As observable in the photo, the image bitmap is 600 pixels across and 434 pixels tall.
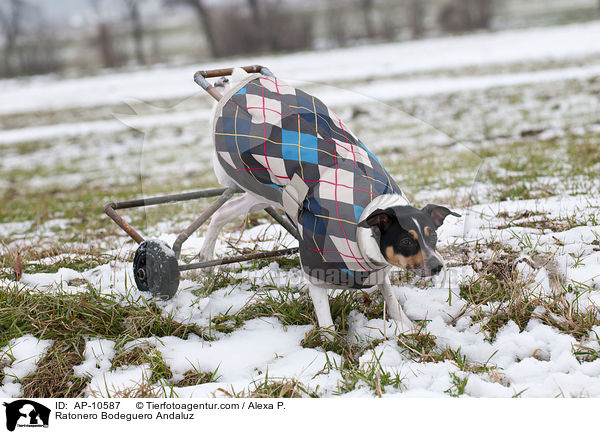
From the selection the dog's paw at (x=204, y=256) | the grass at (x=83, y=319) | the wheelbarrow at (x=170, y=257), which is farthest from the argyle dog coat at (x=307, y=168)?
the grass at (x=83, y=319)

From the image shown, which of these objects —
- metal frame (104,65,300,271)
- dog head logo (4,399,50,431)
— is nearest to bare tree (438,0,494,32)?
metal frame (104,65,300,271)

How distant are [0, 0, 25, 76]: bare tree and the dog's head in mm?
35812

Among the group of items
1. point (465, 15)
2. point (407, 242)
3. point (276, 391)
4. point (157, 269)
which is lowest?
point (276, 391)

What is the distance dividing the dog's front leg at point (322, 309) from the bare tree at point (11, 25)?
3540 cm

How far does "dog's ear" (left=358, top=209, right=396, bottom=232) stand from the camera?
7.40ft

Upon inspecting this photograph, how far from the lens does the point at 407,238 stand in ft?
7.43

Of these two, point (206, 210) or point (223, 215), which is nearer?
point (206, 210)

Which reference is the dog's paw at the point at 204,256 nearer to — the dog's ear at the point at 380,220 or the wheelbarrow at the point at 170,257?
the wheelbarrow at the point at 170,257

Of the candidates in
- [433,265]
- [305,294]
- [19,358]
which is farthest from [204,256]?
[433,265]

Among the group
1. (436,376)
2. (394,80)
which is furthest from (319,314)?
(394,80)

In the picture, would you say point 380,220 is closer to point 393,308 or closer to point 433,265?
point 433,265

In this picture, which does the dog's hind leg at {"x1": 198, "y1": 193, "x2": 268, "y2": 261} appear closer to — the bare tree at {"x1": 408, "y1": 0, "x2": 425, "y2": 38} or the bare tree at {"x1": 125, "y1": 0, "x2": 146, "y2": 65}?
the bare tree at {"x1": 408, "y1": 0, "x2": 425, "y2": 38}

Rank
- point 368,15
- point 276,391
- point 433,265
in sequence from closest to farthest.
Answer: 1. point 433,265
2. point 276,391
3. point 368,15

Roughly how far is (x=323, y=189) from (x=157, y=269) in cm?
116
